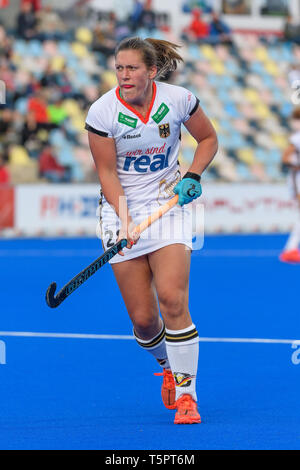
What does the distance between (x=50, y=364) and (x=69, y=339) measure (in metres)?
0.96

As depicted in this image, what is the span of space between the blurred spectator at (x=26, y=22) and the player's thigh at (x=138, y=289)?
586 inches

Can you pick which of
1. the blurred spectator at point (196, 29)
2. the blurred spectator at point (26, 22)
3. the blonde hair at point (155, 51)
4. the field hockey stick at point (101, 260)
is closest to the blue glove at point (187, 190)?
the field hockey stick at point (101, 260)

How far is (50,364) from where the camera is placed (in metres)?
6.39

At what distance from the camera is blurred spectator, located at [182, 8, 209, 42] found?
22.0 metres

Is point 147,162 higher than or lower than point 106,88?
lower

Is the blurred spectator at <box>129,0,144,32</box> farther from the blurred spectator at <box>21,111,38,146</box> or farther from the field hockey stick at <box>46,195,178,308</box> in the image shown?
the field hockey stick at <box>46,195,178,308</box>

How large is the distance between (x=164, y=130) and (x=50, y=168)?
39.3ft

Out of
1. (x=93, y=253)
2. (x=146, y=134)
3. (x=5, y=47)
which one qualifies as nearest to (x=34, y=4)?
(x=5, y=47)

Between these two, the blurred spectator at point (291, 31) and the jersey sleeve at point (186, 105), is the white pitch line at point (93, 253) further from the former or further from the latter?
the blurred spectator at point (291, 31)

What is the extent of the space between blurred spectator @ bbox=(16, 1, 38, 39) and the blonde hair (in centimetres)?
1449

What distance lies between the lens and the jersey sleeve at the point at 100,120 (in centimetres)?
502

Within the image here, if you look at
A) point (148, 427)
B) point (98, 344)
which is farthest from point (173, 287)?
point (98, 344)

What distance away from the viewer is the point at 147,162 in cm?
516

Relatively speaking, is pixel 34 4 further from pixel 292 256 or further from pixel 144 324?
pixel 144 324
